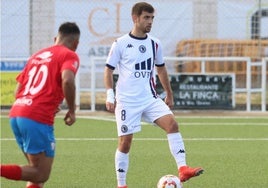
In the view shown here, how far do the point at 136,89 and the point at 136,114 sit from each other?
29 centimetres

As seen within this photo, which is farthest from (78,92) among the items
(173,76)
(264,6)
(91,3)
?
(264,6)

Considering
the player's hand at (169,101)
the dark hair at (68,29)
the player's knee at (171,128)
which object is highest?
the dark hair at (68,29)

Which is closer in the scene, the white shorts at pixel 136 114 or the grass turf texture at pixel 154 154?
the white shorts at pixel 136 114

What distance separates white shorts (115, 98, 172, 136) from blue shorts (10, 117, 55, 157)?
6.29ft

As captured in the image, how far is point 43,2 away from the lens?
895 inches

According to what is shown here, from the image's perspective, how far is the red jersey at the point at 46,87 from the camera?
24.8 feet

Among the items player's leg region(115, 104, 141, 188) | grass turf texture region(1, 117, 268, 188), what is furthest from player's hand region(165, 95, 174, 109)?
grass turf texture region(1, 117, 268, 188)

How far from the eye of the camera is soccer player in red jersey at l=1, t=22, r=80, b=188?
297 inches

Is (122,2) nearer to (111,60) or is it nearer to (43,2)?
(43,2)

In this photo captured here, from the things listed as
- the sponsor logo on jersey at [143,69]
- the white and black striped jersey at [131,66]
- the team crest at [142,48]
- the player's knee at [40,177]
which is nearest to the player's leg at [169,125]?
the white and black striped jersey at [131,66]

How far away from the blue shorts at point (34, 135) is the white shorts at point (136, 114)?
75.5 inches

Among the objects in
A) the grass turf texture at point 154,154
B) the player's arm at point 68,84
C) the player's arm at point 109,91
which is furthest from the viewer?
the grass turf texture at point 154,154

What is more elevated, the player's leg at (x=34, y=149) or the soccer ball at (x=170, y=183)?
the player's leg at (x=34, y=149)

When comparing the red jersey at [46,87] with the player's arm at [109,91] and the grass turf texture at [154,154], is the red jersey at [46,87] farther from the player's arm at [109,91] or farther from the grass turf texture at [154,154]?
the grass turf texture at [154,154]
